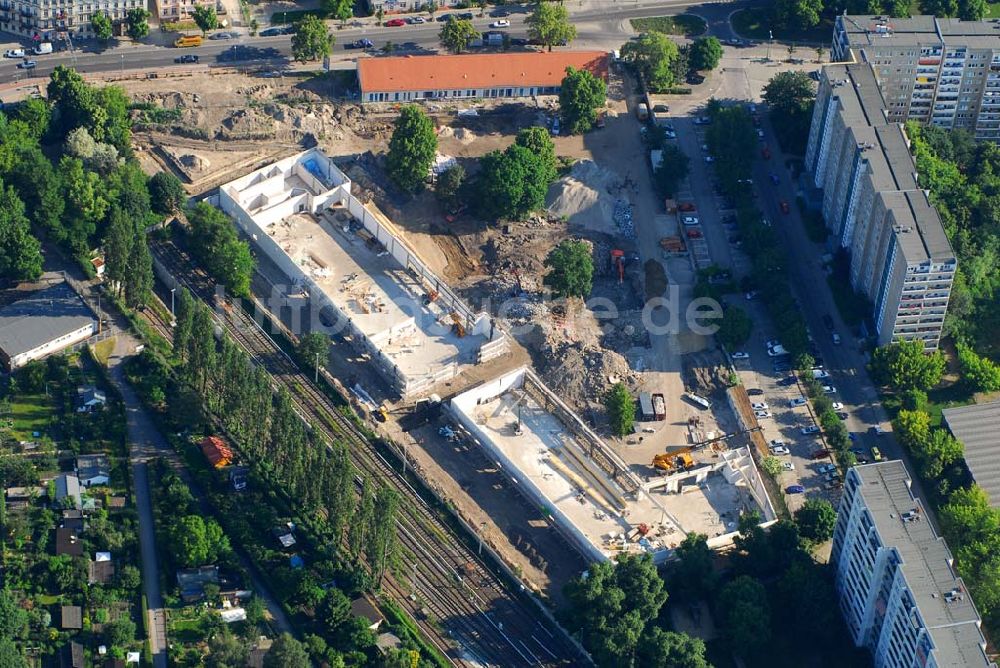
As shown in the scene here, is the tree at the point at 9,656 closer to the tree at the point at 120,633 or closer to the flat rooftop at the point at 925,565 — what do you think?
the tree at the point at 120,633

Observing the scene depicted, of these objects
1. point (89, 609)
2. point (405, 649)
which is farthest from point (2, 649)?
point (405, 649)

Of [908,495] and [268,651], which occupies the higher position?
[908,495]

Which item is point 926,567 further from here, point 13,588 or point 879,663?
point 13,588

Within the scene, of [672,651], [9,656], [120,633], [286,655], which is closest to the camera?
[9,656]

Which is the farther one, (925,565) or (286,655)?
(925,565)

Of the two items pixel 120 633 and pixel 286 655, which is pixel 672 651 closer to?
pixel 286 655

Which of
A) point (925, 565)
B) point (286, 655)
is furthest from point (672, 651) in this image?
point (286, 655)

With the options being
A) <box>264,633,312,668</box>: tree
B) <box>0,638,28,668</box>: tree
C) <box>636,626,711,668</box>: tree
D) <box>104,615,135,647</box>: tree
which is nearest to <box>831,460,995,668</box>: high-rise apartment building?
<box>636,626,711,668</box>: tree
